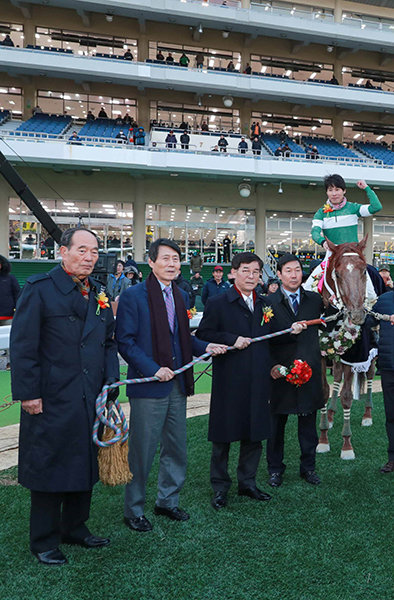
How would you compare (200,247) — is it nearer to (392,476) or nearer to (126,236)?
(126,236)

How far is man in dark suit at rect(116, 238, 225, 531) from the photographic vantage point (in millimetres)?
3334

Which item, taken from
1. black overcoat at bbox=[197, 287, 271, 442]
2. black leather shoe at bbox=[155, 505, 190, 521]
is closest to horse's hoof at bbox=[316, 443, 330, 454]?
black overcoat at bbox=[197, 287, 271, 442]

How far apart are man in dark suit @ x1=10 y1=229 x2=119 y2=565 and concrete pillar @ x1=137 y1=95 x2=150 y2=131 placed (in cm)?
→ 2188

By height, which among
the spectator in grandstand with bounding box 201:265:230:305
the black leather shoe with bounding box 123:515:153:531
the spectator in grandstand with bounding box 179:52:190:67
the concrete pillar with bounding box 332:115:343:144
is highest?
the spectator in grandstand with bounding box 179:52:190:67

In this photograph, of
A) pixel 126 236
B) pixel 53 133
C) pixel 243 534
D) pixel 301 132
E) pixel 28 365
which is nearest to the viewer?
pixel 28 365

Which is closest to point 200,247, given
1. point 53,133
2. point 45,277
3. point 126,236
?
point 126,236

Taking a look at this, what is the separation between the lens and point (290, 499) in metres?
4.02

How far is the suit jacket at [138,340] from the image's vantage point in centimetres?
326

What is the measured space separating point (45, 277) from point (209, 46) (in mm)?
24740

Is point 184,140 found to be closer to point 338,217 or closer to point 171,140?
point 171,140

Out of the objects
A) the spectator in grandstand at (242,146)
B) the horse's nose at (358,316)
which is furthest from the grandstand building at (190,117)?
the horse's nose at (358,316)

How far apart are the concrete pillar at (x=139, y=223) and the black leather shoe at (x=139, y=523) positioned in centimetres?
1853

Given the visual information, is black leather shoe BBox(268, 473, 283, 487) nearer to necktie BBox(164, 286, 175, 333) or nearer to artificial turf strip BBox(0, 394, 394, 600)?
artificial turf strip BBox(0, 394, 394, 600)

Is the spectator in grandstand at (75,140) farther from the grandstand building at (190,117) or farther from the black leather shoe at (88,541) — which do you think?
the black leather shoe at (88,541)
